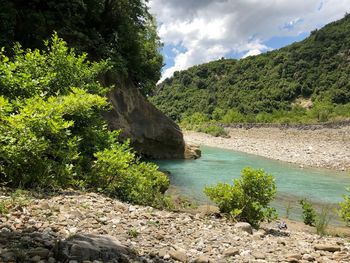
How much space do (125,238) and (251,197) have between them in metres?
4.38

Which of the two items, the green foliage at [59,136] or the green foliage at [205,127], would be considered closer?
the green foliage at [59,136]

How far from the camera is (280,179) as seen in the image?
2169cm

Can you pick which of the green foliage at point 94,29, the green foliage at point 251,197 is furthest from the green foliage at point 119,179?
the green foliage at point 94,29

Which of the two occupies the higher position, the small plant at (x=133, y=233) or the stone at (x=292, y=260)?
the small plant at (x=133, y=233)

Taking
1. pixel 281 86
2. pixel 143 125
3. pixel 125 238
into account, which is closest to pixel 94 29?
pixel 143 125

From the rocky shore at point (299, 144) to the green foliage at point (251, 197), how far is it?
20062mm

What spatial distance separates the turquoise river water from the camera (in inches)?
632

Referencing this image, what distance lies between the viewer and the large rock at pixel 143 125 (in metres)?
22.1

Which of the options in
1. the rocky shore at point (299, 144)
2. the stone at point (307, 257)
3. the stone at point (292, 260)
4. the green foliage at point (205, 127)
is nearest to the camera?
the stone at point (292, 260)

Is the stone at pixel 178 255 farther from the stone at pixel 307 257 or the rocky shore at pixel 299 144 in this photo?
the rocky shore at pixel 299 144

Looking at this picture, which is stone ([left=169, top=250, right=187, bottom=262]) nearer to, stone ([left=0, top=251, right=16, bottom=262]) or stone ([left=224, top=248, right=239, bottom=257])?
stone ([left=224, top=248, right=239, bottom=257])

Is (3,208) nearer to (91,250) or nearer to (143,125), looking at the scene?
(91,250)

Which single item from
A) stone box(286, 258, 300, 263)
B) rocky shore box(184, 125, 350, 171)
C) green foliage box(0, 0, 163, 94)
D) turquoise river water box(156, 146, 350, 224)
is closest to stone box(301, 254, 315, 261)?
stone box(286, 258, 300, 263)

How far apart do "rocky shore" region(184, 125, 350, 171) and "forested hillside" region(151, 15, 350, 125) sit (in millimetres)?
12142
